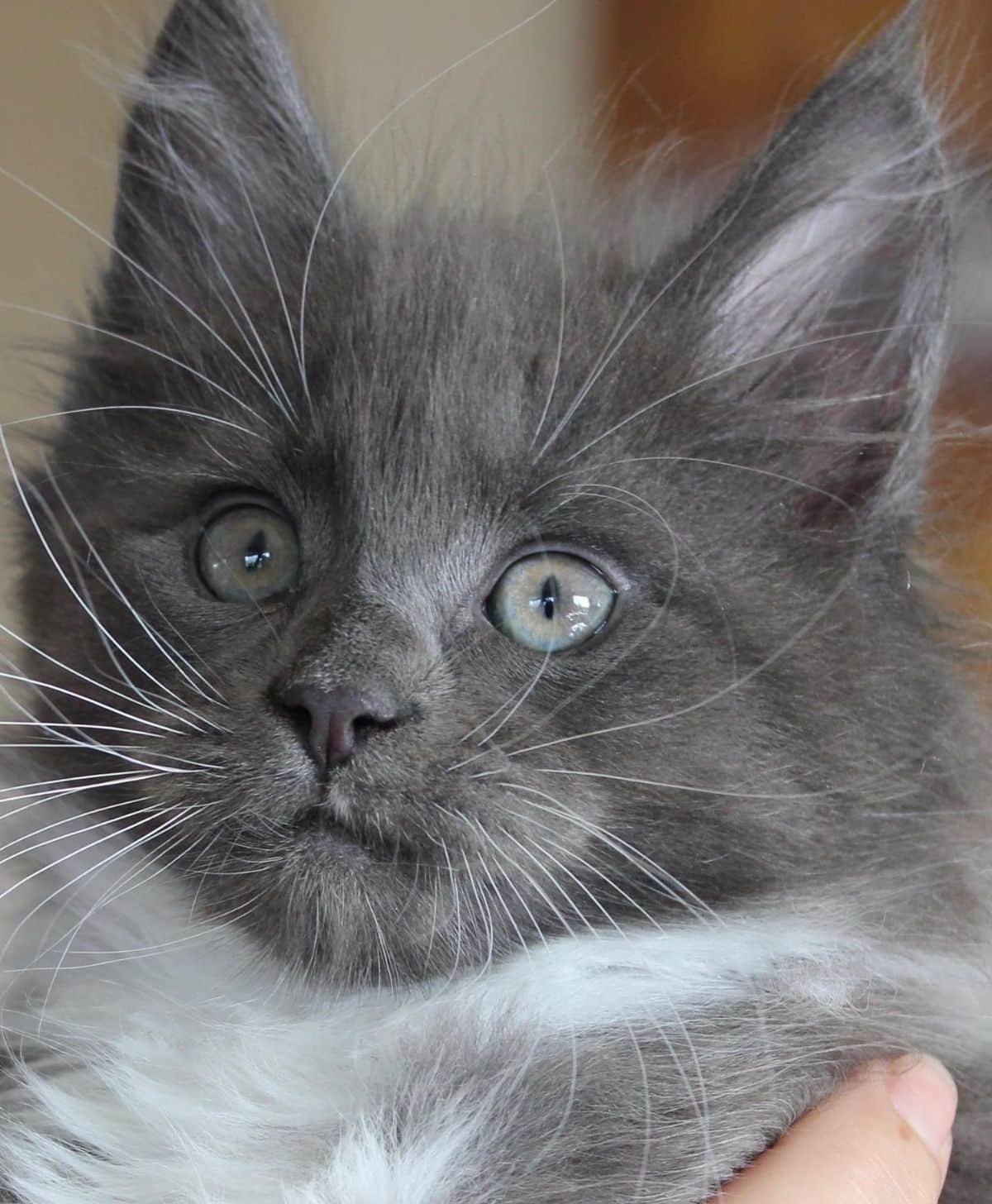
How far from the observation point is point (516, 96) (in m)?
2.82

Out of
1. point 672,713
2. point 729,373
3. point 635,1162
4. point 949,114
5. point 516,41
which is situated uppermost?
point 516,41

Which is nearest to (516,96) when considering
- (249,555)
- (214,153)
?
(214,153)

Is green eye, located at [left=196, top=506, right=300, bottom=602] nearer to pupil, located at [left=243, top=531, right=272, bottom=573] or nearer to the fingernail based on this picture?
pupil, located at [left=243, top=531, right=272, bottom=573]

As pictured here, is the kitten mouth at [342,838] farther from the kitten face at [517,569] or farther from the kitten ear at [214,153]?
the kitten ear at [214,153]

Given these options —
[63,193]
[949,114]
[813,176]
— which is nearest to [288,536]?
[813,176]

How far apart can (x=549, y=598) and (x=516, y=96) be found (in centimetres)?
191

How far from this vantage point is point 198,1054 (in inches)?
53.2

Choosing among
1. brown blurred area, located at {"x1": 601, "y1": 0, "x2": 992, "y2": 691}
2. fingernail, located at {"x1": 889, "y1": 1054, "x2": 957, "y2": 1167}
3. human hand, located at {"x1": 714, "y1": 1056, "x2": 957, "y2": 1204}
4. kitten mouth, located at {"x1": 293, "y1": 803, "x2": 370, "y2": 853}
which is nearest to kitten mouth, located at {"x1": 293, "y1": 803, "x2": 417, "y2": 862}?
kitten mouth, located at {"x1": 293, "y1": 803, "x2": 370, "y2": 853}

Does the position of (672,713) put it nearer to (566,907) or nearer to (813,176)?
(566,907)

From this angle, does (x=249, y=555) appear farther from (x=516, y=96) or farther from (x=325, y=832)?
(x=516, y=96)

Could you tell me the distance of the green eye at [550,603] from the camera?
133 centimetres

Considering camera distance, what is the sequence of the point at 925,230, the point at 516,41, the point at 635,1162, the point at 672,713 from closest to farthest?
the point at 635,1162, the point at 672,713, the point at 925,230, the point at 516,41

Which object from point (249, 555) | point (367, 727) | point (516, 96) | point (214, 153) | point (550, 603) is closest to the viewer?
point (367, 727)

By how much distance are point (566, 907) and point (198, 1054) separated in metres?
0.46
